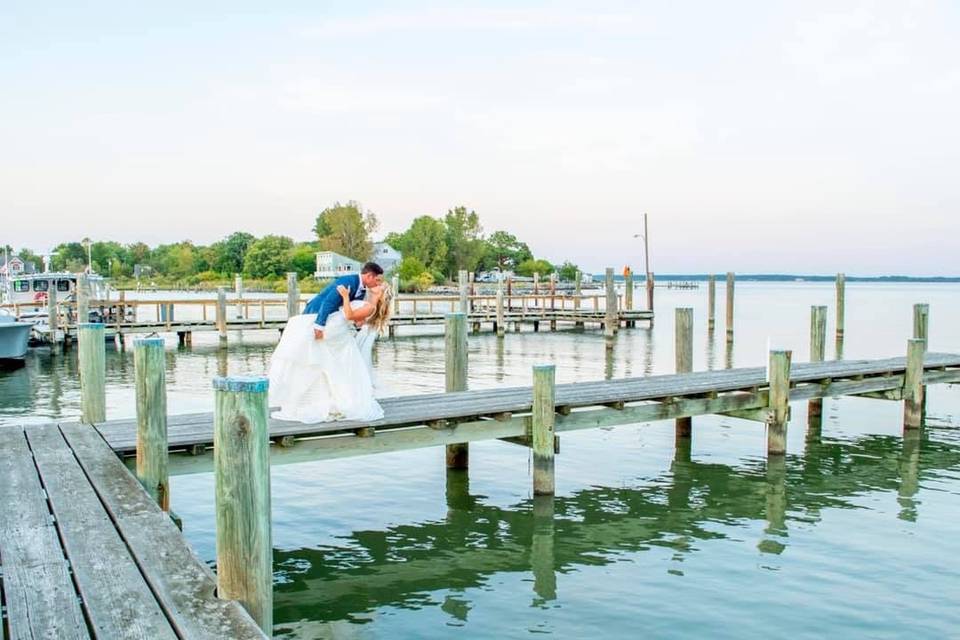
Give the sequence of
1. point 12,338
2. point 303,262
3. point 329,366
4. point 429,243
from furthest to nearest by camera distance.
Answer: point 303,262, point 429,243, point 12,338, point 329,366

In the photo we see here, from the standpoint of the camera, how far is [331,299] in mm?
8742

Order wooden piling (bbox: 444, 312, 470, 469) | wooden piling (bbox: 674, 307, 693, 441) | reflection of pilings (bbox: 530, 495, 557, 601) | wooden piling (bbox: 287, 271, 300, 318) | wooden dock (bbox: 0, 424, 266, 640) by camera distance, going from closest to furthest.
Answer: wooden dock (bbox: 0, 424, 266, 640)
reflection of pilings (bbox: 530, 495, 557, 601)
wooden piling (bbox: 444, 312, 470, 469)
wooden piling (bbox: 674, 307, 693, 441)
wooden piling (bbox: 287, 271, 300, 318)

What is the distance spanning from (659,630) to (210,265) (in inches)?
6323

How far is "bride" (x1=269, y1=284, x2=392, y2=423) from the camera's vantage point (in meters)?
8.73

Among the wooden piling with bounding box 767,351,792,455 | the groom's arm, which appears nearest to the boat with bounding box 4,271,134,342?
the groom's arm

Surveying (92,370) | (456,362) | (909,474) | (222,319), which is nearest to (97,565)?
(92,370)

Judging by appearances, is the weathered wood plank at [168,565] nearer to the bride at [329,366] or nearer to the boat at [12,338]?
the bride at [329,366]

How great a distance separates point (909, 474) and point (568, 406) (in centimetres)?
551

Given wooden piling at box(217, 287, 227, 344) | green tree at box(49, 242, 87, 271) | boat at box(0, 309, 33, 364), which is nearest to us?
boat at box(0, 309, 33, 364)

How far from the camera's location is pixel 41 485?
6.80 meters

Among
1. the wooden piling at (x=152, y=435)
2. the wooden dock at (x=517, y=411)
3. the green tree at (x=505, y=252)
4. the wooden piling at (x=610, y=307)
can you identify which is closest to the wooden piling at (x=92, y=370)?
the wooden dock at (x=517, y=411)

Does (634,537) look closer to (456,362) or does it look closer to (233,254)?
(456,362)

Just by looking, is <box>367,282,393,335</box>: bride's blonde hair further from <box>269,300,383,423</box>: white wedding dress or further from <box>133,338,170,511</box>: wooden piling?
<box>133,338,170,511</box>: wooden piling

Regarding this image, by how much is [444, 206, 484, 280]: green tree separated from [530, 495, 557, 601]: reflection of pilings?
124 meters
